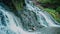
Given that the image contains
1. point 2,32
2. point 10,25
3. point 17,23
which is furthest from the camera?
point 17,23

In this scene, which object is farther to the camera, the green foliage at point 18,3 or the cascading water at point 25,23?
the green foliage at point 18,3

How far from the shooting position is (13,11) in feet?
57.0

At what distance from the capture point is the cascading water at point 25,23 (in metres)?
15.1

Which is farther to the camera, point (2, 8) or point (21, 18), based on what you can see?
point (21, 18)

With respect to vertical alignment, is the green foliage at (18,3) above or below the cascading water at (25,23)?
above

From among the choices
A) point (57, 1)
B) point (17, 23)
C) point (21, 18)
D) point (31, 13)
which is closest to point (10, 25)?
point (17, 23)

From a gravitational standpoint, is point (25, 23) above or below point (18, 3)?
below

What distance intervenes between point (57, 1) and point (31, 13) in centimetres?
1084

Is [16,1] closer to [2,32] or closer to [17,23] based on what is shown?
[17,23]

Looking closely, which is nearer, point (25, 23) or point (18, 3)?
point (25, 23)

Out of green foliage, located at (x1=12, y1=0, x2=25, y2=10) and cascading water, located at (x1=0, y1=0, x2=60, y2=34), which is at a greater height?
green foliage, located at (x1=12, y1=0, x2=25, y2=10)

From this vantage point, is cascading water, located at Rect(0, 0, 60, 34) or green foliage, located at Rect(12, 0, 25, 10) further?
green foliage, located at Rect(12, 0, 25, 10)

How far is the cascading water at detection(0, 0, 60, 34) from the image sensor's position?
596 inches

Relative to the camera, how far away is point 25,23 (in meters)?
17.7
